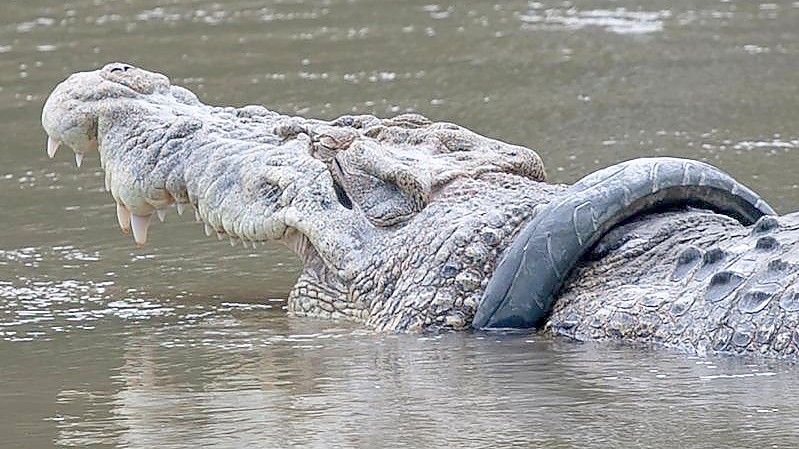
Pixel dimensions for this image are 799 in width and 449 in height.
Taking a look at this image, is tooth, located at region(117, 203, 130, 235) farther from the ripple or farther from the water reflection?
the ripple

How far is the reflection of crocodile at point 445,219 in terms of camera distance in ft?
15.8

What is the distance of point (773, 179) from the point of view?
7.52m

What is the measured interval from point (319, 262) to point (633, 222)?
98 cm

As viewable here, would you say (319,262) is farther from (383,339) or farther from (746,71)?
(746,71)

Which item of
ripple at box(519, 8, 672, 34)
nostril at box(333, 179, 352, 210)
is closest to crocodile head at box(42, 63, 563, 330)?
nostril at box(333, 179, 352, 210)

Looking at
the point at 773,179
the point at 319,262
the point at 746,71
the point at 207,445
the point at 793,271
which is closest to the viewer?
the point at 207,445

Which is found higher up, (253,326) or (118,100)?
(118,100)

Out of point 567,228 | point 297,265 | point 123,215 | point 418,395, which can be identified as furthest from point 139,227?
point 418,395

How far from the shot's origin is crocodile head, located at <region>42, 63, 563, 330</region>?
17.1ft

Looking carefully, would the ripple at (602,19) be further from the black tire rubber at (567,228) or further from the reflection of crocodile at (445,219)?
the black tire rubber at (567,228)

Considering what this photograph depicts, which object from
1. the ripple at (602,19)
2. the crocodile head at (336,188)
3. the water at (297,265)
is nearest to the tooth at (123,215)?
the crocodile head at (336,188)

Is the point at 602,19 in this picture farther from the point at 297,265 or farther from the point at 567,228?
the point at 567,228

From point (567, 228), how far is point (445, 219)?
425 millimetres

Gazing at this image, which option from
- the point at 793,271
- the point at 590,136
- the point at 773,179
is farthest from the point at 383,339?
the point at 590,136
